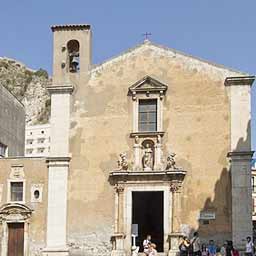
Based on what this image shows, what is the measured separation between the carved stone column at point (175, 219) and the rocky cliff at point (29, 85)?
6539 cm

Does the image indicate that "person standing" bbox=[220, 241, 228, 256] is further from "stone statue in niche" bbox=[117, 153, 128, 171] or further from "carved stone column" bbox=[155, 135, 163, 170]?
"stone statue in niche" bbox=[117, 153, 128, 171]

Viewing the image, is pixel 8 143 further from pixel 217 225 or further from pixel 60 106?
pixel 217 225

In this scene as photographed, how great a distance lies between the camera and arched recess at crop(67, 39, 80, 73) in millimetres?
30391

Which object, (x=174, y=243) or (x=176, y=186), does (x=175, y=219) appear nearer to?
(x=174, y=243)

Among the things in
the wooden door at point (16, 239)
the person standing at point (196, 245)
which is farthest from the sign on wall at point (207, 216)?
the wooden door at point (16, 239)

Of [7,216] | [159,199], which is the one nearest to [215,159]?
[159,199]

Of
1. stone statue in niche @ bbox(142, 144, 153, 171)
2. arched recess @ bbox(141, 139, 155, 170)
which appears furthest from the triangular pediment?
stone statue in niche @ bbox(142, 144, 153, 171)

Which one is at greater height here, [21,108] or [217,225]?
[21,108]

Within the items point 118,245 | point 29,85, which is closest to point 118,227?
point 118,245

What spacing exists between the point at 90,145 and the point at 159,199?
5.42 m

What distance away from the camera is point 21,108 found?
144ft

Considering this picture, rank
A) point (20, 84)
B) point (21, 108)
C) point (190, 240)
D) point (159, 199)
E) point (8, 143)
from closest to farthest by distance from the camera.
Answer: point (190, 240), point (159, 199), point (8, 143), point (21, 108), point (20, 84)

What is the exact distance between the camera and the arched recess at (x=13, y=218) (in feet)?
94.4

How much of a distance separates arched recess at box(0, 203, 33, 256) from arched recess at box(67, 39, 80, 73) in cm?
682
